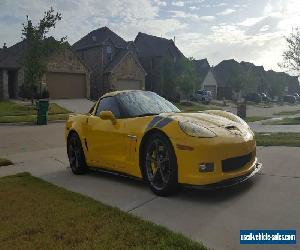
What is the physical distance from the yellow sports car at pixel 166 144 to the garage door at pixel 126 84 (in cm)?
3643

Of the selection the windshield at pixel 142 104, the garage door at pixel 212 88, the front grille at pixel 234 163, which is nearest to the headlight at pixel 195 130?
the front grille at pixel 234 163

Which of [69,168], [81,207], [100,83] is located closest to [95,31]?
[100,83]

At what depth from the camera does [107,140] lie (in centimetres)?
613

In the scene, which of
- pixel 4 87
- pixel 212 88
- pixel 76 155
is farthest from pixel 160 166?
pixel 212 88

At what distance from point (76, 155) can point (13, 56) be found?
1231 inches

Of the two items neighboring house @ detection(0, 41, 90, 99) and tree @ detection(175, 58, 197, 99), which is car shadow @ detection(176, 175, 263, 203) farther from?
tree @ detection(175, 58, 197, 99)

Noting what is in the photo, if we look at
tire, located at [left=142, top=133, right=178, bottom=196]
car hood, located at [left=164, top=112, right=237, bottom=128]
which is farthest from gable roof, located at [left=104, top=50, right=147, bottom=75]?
tire, located at [left=142, top=133, right=178, bottom=196]

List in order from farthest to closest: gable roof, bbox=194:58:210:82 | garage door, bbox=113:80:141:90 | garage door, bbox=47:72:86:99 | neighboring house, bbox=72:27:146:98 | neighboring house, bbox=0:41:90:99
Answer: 1. gable roof, bbox=194:58:210:82
2. garage door, bbox=113:80:141:90
3. neighboring house, bbox=72:27:146:98
4. garage door, bbox=47:72:86:99
5. neighboring house, bbox=0:41:90:99

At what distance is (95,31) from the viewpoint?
4750 cm

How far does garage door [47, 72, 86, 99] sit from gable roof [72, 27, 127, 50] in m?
7.54

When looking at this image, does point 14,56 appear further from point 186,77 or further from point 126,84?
point 186,77

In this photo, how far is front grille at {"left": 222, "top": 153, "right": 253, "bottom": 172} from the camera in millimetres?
4793

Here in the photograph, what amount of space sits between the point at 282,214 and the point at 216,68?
250ft

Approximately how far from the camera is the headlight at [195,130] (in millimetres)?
4807
